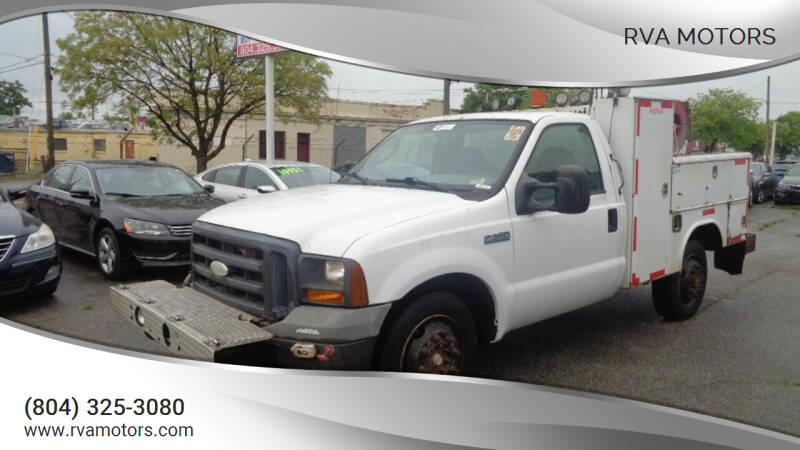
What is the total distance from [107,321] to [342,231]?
3526 mm

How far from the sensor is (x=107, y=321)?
5.99 metres

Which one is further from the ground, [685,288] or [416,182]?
[416,182]

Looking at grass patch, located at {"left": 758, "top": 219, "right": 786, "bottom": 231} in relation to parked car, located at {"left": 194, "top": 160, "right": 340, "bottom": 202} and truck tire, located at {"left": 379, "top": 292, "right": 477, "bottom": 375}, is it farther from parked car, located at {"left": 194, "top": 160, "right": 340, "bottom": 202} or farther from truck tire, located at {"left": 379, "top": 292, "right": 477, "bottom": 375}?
truck tire, located at {"left": 379, "top": 292, "right": 477, "bottom": 375}

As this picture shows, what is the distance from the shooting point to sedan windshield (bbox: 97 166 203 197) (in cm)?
823

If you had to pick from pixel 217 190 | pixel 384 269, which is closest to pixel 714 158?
pixel 384 269

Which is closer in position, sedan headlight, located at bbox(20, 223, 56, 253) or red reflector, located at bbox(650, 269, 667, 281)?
red reflector, located at bbox(650, 269, 667, 281)

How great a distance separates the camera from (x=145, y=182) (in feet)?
28.0

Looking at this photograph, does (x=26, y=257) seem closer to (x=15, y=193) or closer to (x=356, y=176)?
(x=15, y=193)

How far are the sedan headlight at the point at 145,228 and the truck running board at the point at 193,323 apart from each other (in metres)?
3.06

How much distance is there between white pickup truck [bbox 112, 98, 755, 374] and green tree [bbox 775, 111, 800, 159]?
2592cm

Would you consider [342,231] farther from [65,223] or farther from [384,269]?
[65,223]

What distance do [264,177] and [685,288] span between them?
6.53 metres

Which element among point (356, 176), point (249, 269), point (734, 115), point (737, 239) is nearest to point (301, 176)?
point (356, 176)

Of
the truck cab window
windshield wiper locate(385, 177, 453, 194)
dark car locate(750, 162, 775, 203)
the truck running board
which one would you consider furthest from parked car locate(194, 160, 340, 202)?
dark car locate(750, 162, 775, 203)
